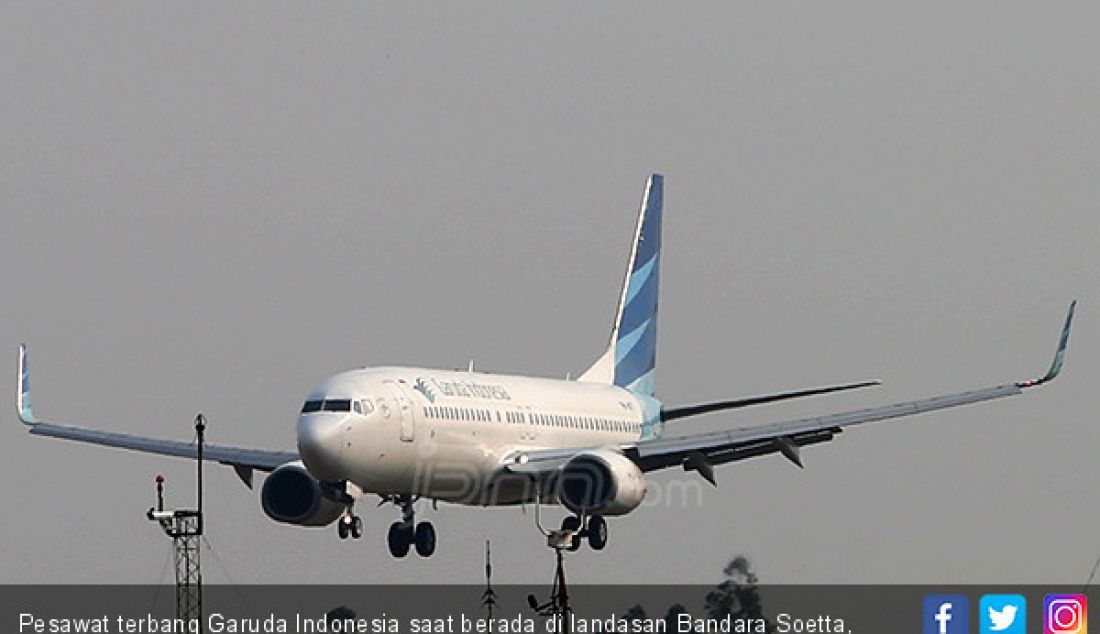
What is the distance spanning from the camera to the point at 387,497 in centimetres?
9500

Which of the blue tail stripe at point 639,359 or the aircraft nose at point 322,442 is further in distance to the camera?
the blue tail stripe at point 639,359

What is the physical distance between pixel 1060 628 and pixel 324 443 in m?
20.2

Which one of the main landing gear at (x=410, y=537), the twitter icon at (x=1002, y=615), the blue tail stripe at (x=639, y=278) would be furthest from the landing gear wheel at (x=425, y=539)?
the blue tail stripe at (x=639, y=278)

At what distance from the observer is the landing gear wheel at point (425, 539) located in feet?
322

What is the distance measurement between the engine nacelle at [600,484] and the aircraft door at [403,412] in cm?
683

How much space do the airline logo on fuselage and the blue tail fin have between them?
15833 mm

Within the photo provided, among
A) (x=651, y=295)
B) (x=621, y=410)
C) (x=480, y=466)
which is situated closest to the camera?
(x=480, y=466)

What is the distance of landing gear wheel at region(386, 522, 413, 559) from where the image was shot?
97938 millimetres

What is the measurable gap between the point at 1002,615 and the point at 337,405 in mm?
18457

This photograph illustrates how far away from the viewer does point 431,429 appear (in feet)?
305

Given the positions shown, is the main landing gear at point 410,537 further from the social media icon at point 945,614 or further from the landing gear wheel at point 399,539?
the social media icon at point 945,614

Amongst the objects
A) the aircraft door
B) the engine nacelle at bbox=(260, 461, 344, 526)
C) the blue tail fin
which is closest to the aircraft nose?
the aircraft door

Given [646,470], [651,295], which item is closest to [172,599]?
[646,470]

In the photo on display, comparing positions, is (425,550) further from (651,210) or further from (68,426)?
(651,210)
